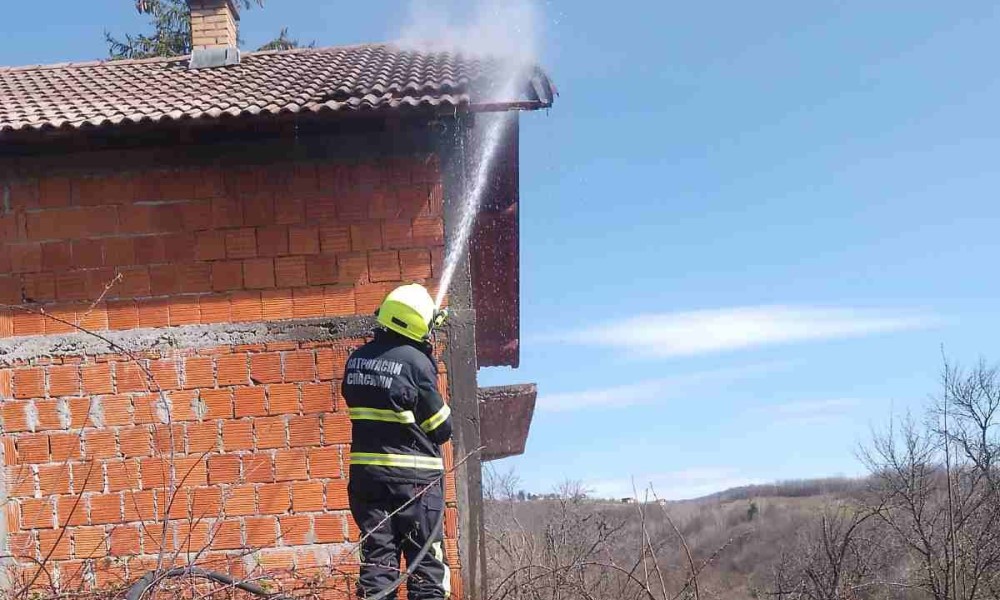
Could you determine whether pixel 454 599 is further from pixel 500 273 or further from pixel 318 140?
pixel 500 273

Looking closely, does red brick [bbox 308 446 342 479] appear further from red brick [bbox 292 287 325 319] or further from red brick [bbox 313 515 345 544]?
red brick [bbox 292 287 325 319]

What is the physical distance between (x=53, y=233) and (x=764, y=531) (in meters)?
50.7

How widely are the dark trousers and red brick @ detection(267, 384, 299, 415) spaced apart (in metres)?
1.72

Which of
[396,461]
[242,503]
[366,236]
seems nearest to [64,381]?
[242,503]

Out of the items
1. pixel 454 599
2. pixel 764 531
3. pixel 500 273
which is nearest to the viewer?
pixel 454 599

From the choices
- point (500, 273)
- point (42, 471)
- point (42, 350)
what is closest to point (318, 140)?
point (42, 350)

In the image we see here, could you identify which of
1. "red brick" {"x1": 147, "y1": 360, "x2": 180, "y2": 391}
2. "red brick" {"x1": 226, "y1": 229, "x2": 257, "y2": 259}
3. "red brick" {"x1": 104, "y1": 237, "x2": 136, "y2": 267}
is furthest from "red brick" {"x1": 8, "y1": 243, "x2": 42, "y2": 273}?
"red brick" {"x1": 226, "y1": 229, "x2": 257, "y2": 259}

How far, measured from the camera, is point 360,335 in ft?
22.2

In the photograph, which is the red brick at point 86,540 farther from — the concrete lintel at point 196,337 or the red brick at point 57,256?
the red brick at point 57,256

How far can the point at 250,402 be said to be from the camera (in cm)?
670

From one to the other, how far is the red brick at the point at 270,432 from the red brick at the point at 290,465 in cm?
8

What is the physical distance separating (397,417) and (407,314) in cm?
56

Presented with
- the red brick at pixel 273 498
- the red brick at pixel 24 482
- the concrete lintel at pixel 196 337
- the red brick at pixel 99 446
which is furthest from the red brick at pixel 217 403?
the red brick at pixel 24 482

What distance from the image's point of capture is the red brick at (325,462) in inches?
260
